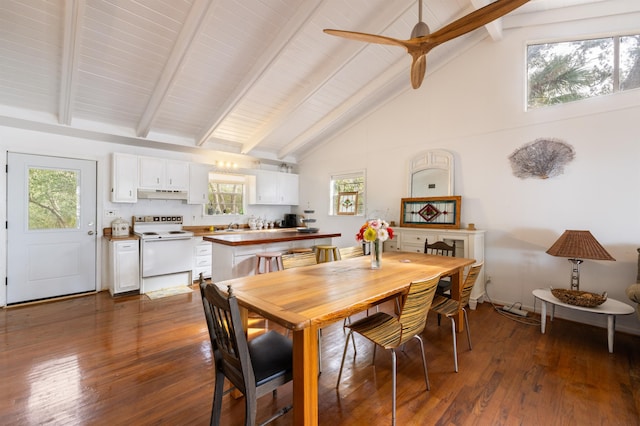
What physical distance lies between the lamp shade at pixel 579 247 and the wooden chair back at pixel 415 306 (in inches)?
82.5

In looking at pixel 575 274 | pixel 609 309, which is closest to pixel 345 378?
pixel 609 309

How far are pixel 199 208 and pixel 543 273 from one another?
554cm

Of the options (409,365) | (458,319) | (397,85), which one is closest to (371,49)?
(397,85)

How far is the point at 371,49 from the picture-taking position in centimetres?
388

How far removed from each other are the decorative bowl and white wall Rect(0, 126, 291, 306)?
538 centimetres

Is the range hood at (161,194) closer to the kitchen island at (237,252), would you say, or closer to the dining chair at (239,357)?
the kitchen island at (237,252)

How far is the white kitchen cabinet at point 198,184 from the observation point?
5090mm

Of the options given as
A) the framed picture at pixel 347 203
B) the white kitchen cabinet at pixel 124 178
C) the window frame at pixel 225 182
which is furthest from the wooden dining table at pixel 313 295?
the window frame at pixel 225 182

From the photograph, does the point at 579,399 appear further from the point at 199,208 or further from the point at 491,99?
the point at 199,208

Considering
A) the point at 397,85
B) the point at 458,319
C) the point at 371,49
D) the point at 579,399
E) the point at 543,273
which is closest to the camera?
the point at 579,399

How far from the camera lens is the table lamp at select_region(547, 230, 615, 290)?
111 inches

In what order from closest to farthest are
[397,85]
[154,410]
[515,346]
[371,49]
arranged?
[154,410], [515,346], [371,49], [397,85]

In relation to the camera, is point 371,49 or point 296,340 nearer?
point 296,340

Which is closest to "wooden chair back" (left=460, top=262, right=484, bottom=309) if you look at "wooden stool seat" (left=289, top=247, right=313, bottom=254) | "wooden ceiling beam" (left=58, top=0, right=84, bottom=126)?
"wooden stool seat" (left=289, top=247, right=313, bottom=254)
